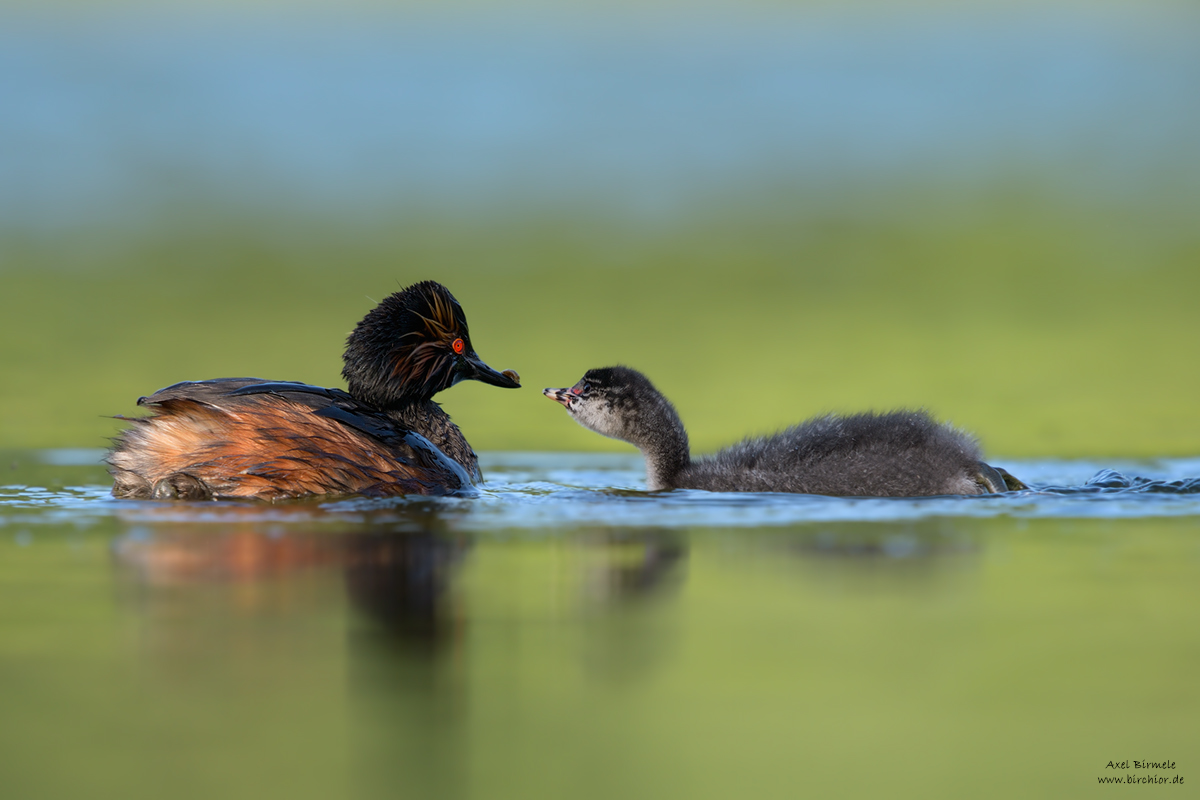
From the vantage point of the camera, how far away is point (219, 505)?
6.89m

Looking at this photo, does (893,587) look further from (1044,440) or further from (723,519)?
(1044,440)

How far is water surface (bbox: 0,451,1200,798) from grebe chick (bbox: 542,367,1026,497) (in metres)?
0.35

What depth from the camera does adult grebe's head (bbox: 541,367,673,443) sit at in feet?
27.1

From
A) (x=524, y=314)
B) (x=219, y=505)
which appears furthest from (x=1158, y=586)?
(x=524, y=314)

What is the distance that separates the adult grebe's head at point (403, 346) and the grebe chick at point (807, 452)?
2.49 ft

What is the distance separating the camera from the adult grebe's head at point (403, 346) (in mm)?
8070

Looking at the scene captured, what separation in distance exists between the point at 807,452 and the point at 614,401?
128 centimetres

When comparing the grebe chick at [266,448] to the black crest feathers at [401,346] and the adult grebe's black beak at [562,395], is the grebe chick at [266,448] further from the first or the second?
the adult grebe's black beak at [562,395]

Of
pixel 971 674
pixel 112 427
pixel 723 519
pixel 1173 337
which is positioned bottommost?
pixel 971 674

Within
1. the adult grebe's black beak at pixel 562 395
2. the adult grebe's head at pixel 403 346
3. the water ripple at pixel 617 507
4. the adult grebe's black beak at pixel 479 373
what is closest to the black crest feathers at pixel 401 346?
the adult grebe's head at pixel 403 346

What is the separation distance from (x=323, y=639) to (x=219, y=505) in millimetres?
2406

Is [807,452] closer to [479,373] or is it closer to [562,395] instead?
[562,395]

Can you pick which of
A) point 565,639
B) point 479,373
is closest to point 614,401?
point 479,373

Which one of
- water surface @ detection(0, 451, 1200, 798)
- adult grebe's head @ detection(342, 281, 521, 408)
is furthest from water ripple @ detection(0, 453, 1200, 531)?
adult grebe's head @ detection(342, 281, 521, 408)
